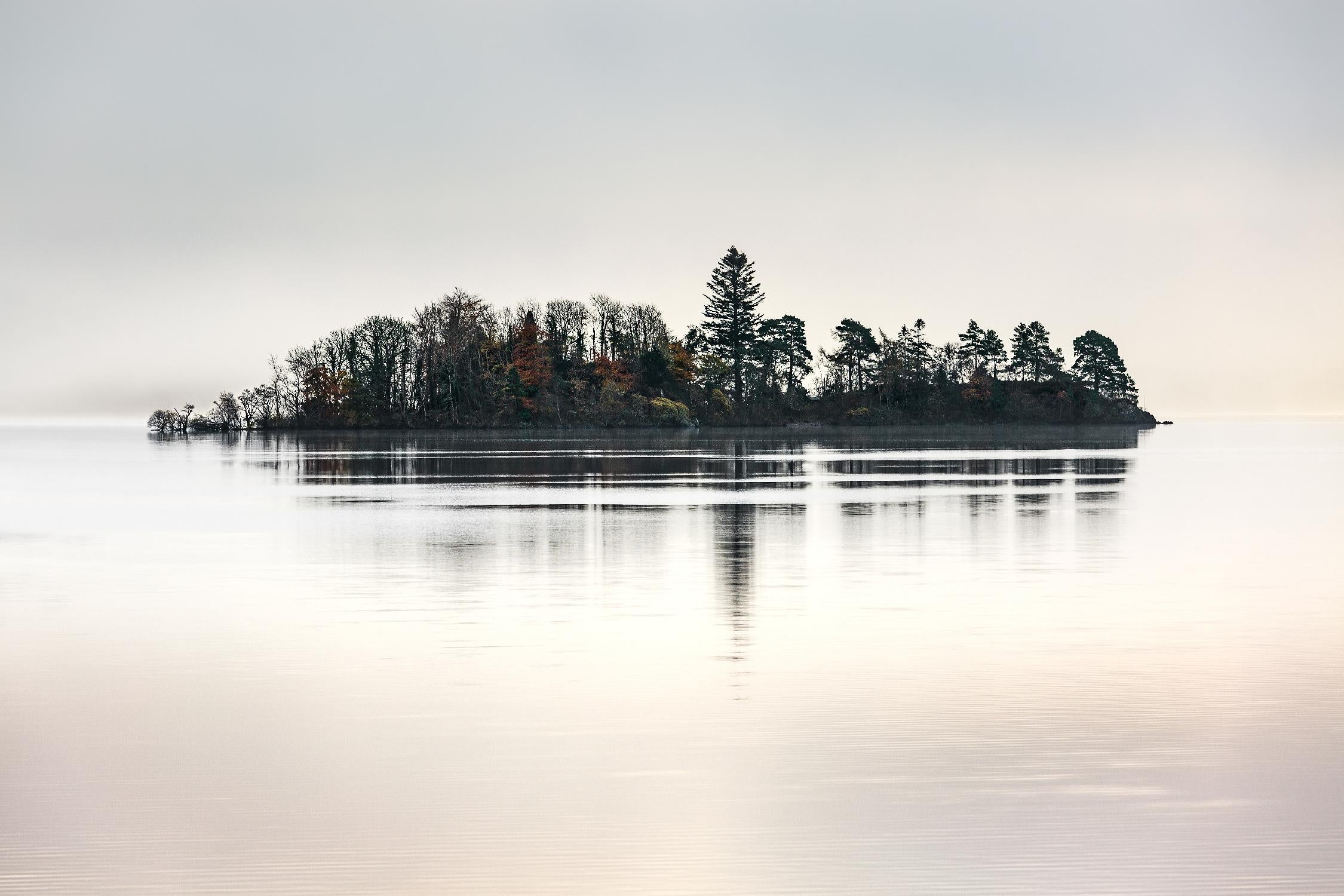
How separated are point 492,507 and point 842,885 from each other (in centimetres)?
2680

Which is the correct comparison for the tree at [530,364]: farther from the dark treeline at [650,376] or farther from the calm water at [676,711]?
the calm water at [676,711]

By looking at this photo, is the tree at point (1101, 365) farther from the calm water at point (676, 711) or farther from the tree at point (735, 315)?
the calm water at point (676, 711)

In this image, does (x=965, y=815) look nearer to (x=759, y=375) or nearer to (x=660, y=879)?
(x=660, y=879)

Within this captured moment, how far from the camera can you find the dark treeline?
413 feet

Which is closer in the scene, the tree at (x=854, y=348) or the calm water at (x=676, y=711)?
the calm water at (x=676, y=711)

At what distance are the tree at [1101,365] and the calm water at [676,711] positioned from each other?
138 meters

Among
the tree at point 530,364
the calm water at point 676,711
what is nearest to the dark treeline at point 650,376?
the tree at point 530,364

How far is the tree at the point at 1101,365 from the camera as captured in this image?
15925cm

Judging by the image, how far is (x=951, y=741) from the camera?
9.65 metres

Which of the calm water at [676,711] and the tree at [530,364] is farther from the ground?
the tree at [530,364]

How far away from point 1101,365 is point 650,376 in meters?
58.7

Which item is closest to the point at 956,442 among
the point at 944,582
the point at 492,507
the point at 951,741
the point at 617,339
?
the point at 617,339

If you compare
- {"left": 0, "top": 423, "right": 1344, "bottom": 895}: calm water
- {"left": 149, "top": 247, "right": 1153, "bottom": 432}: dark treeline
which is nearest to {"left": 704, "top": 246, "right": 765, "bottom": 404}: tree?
{"left": 149, "top": 247, "right": 1153, "bottom": 432}: dark treeline

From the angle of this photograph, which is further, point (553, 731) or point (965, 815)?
point (553, 731)
